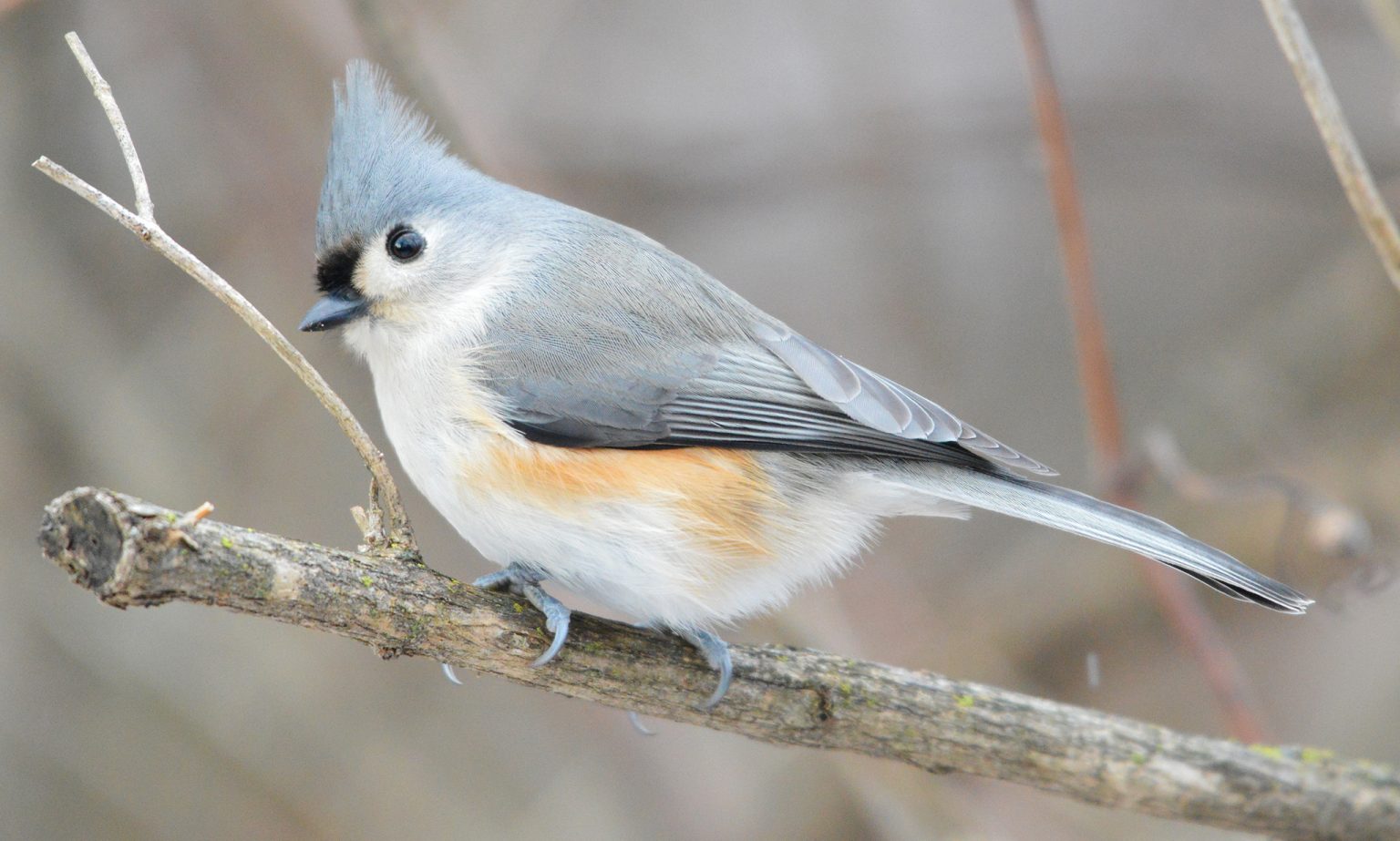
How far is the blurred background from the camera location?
12.2ft

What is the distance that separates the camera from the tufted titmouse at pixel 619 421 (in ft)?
7.23

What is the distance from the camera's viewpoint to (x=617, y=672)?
2.19 metres

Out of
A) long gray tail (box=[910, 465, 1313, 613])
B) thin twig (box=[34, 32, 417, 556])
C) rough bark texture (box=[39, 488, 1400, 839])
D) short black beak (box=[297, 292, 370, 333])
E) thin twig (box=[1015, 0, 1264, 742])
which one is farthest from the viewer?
thin twig (box=[1015, 0, 1264, 742])

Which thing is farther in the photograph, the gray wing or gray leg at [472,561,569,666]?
the gray wing

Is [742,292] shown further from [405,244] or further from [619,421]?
[619,421]

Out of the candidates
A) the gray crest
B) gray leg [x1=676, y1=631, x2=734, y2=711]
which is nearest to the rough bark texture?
gray leg [x1=676, y1=631, x2=734, y2=711]

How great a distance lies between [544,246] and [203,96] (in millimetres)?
2177

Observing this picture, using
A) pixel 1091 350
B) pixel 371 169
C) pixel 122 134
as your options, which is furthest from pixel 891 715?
pixel 122 134

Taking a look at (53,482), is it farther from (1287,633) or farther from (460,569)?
(1287,633)

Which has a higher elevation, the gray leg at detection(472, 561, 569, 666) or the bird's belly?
the bird's belly

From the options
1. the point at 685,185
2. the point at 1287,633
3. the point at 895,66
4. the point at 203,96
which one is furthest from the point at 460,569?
the point at 1287,633

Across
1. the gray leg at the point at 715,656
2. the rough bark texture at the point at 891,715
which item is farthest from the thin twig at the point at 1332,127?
the gray leg at the point at 715,656

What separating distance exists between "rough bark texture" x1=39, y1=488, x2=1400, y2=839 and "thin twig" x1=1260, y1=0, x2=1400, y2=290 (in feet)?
3.38

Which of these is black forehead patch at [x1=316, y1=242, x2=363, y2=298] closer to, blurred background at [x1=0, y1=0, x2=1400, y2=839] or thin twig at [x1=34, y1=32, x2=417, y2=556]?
thin twig at [x1=34, y1=32, x2=417, y2=556]
